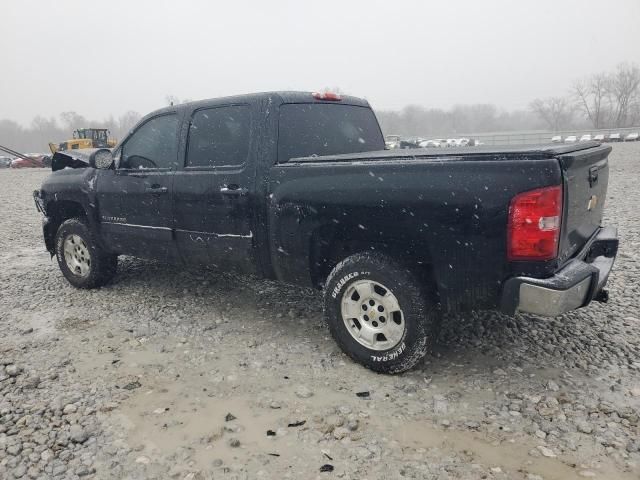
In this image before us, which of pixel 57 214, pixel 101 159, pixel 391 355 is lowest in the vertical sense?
pixel 391 355

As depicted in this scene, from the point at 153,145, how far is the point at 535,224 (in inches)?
137

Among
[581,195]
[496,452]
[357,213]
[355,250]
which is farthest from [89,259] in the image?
[581,195]

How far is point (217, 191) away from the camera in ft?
12.9

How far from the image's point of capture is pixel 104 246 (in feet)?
16.6

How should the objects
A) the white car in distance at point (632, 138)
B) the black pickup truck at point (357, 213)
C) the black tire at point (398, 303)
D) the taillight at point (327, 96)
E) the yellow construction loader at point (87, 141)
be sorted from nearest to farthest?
the black pickup truck at point (357, 213), the black tire at point (398, 303), the taillight at point (327, 96), the yellow construction loader at point (87, 141), the white car in distance at point (632, 138)

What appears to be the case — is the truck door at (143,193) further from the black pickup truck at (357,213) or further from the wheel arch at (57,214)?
the wheel arch at (57,214)

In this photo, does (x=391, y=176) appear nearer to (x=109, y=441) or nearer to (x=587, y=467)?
(x=587, y=467)

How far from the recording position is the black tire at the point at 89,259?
5.12 m

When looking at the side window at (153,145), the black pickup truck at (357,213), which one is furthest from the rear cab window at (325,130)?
the side window at (153,145)

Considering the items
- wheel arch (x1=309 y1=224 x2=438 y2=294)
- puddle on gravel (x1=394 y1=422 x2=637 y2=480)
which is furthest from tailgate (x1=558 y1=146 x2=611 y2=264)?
puddle on gravel (x1=394 y1=422 x2=637 y2=480)

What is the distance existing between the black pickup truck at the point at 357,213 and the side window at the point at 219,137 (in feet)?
0.04

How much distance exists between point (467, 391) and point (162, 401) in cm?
194

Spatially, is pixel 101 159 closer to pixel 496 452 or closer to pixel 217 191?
pixel 217 191

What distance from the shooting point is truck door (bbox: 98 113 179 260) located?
4402 mm
